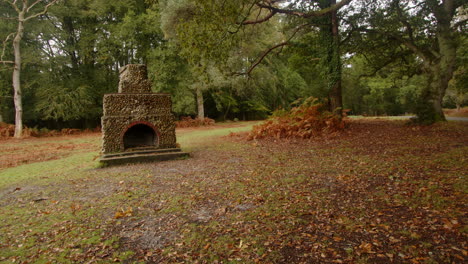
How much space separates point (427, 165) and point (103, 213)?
6.55m

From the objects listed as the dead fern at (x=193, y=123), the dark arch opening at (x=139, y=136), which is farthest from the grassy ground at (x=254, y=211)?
the dead fern at (x=193, y=123)

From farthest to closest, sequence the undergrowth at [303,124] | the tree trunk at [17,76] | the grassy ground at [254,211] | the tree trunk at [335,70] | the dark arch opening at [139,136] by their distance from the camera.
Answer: the tree trunk at [17,76]
the tree trunk at [335,70]
the undergrowth at [303,124]
the dark arch opening at [139,136]
the grassy ground at [254,211]

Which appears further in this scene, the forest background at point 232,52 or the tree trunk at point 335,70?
the tree trunk at point 335,70

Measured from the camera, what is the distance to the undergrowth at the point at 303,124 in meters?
11.9

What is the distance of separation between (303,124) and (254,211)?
864 centimetres

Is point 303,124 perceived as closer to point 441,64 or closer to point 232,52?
point 441,64

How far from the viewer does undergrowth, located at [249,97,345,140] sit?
11.9 m

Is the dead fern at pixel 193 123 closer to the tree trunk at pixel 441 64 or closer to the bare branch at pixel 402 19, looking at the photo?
the bare branch at pixel 402 19

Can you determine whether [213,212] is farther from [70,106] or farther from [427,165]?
[70,106]

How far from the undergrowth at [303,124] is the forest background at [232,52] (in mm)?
1210

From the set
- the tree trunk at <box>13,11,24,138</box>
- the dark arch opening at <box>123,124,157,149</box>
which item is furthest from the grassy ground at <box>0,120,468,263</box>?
the tree trunk at <box>13,11,24,138</box>

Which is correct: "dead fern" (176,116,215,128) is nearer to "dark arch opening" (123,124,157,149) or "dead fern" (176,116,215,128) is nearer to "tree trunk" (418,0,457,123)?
"dark arch opening" (123,124,157,149)

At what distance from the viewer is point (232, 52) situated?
57.3ft

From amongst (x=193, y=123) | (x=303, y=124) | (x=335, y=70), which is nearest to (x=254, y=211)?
(x=303, y=124)
